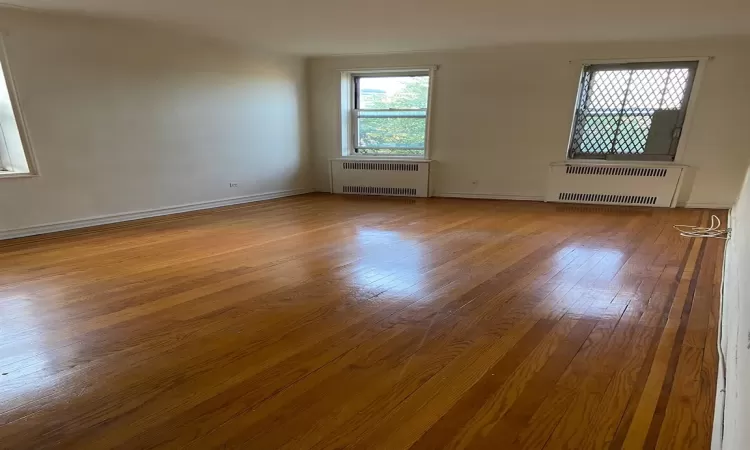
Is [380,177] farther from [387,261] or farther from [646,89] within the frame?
[646,89]

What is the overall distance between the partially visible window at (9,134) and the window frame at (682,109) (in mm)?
6046

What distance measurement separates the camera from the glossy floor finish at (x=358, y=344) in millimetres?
1205

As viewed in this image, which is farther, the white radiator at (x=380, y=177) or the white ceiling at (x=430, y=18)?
the white radiator at (x=380, y=177)

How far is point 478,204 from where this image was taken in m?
5.25

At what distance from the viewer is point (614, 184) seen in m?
5.04

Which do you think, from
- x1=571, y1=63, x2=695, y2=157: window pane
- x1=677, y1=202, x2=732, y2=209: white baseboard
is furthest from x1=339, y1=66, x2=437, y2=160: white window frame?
x1=677, y1=202, x2=732, y2=209: white baseboard

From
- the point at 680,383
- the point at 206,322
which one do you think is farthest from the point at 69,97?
the point at 680,383

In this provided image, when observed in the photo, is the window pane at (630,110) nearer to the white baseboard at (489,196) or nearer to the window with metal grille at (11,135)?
the white baseboard at (489,196)

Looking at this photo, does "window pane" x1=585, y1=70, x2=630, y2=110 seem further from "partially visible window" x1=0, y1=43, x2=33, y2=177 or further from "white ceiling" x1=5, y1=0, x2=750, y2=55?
"partially visible window" x1=0, y1=43, x2=33, y2=177

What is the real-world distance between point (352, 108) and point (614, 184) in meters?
3.87

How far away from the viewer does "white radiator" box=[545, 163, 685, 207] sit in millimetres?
4848

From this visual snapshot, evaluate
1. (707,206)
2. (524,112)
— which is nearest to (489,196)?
(524,112)

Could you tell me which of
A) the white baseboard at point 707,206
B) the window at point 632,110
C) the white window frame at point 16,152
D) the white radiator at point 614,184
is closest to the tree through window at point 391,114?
the white radiator at point 614,184

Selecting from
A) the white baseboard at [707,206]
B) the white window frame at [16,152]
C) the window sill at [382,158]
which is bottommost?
the white baseboard at [707,206]
